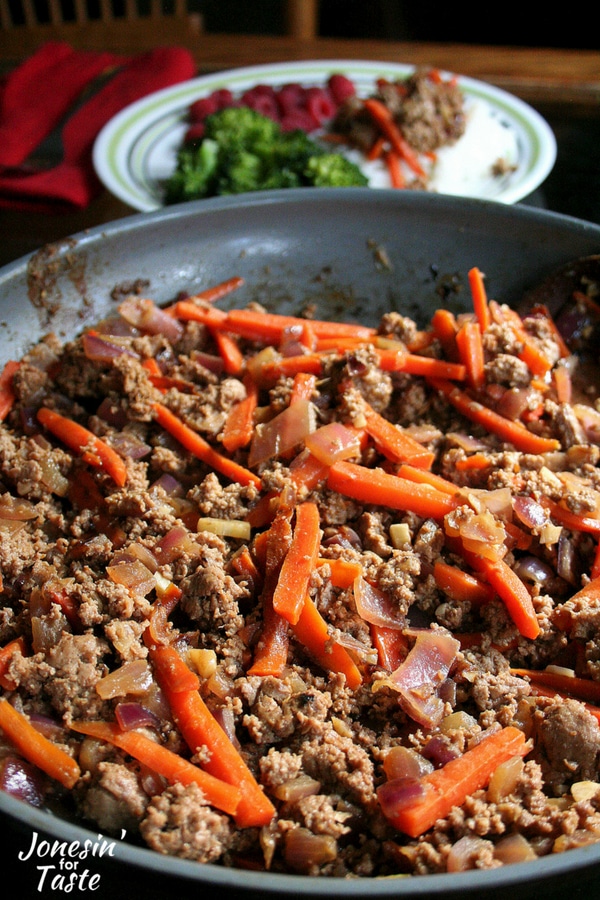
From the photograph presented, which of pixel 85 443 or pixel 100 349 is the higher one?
pixel 100 349

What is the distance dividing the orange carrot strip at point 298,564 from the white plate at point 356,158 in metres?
1.66

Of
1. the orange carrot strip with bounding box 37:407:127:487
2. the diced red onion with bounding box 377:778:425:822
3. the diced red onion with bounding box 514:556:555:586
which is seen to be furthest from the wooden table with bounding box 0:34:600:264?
the diced red onion with bounding box 377:778:425:822

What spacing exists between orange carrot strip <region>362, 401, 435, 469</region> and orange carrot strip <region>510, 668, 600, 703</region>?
0.48 metres

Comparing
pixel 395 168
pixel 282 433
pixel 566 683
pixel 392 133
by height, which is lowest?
pixel 566 683

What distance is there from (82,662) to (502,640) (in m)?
0.76

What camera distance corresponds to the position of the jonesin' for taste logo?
104 centimetres

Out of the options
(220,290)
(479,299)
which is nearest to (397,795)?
(479,299)

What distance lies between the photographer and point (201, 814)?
1203 mm

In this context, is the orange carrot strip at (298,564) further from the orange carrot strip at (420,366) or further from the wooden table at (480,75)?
the wooden table at (480,75)

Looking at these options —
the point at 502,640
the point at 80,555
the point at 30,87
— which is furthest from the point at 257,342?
the point at 30,87

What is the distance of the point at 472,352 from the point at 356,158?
1.63 m

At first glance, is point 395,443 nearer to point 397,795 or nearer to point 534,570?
point 534,570

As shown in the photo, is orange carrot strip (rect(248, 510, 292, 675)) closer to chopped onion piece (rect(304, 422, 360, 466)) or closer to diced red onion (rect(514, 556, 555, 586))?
chopped onion piece (rect(304, 422, 360, 466))

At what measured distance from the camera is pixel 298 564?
1494 mm
